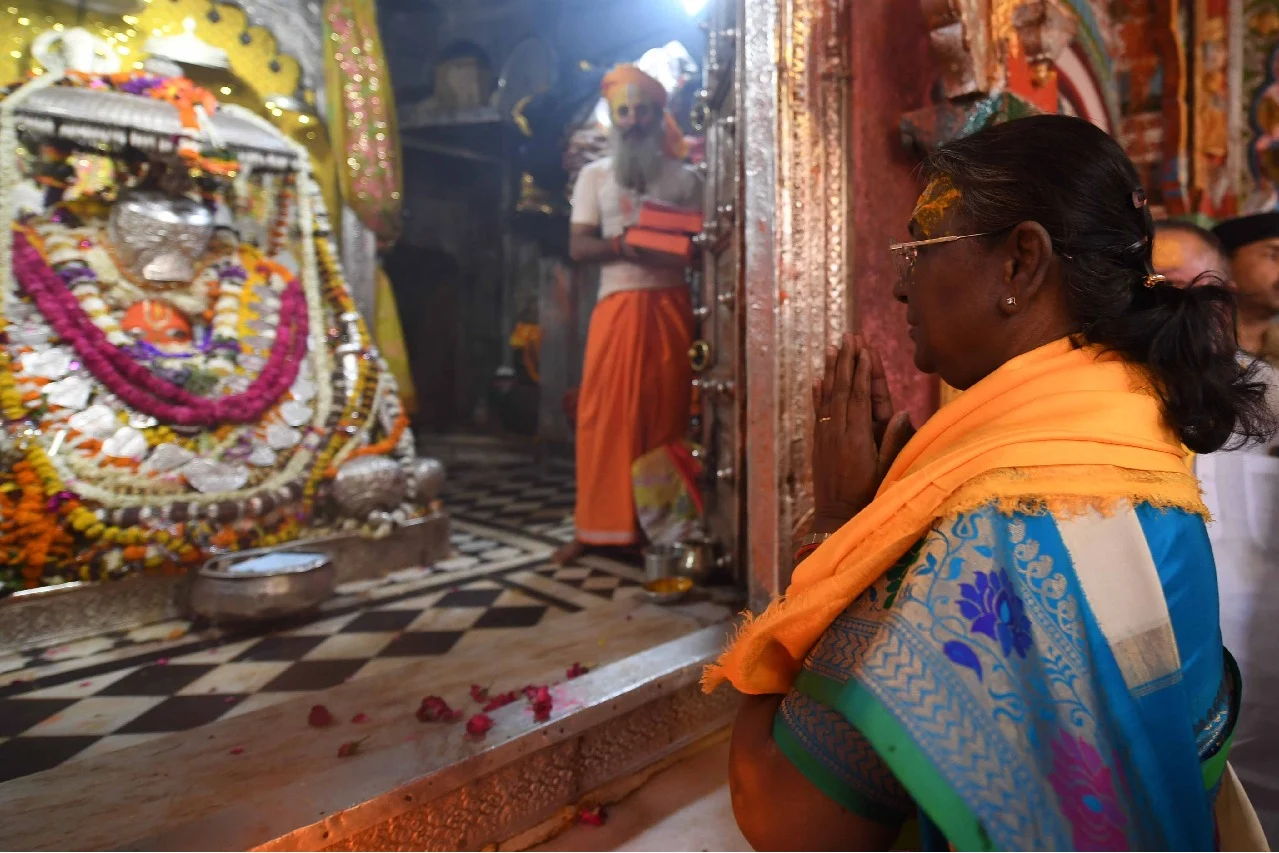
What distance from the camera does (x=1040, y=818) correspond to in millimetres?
729

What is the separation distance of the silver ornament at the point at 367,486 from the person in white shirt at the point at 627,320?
103 cm

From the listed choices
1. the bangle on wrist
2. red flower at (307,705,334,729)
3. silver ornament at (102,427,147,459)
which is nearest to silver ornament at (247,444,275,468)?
silver ornament at (102,427,147,459)

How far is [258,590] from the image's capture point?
289 centimetres

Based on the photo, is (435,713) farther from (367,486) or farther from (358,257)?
(358,257)

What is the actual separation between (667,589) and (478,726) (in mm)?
1504

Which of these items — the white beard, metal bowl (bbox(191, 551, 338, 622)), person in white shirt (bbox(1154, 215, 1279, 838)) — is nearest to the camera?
person in white shirt (bbox(1154, 215, 1279, 838))

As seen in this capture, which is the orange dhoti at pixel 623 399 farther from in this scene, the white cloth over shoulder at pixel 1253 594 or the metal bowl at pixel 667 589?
the white cloth over shoulder at pixel 1253 594

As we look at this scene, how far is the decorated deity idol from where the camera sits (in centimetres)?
311

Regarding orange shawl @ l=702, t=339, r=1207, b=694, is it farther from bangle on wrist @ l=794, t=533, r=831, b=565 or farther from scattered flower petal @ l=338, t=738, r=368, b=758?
scattered flower petal @ l=338, t=738, r=368, b=758

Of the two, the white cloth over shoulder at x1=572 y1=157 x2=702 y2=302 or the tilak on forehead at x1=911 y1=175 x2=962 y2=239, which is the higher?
the white cloth over shoulder at x1=572 y1=157 x2=702 y2=302

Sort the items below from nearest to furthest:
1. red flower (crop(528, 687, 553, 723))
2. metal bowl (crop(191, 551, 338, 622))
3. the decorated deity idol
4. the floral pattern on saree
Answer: the floral pattern on saree
red flower (crop(528, 687, 553, 723))
metal bowl (crop(191, 551, 338, 622))
the decorated deity idol

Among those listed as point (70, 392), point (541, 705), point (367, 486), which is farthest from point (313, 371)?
point (541, 705)

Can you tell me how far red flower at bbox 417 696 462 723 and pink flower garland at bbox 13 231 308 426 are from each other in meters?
2.29

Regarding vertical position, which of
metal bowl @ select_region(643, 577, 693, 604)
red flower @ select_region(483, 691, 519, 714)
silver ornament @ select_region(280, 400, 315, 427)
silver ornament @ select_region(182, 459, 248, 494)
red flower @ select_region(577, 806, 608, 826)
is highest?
silver ornament @ select_region(280, 400, 315, 427)
